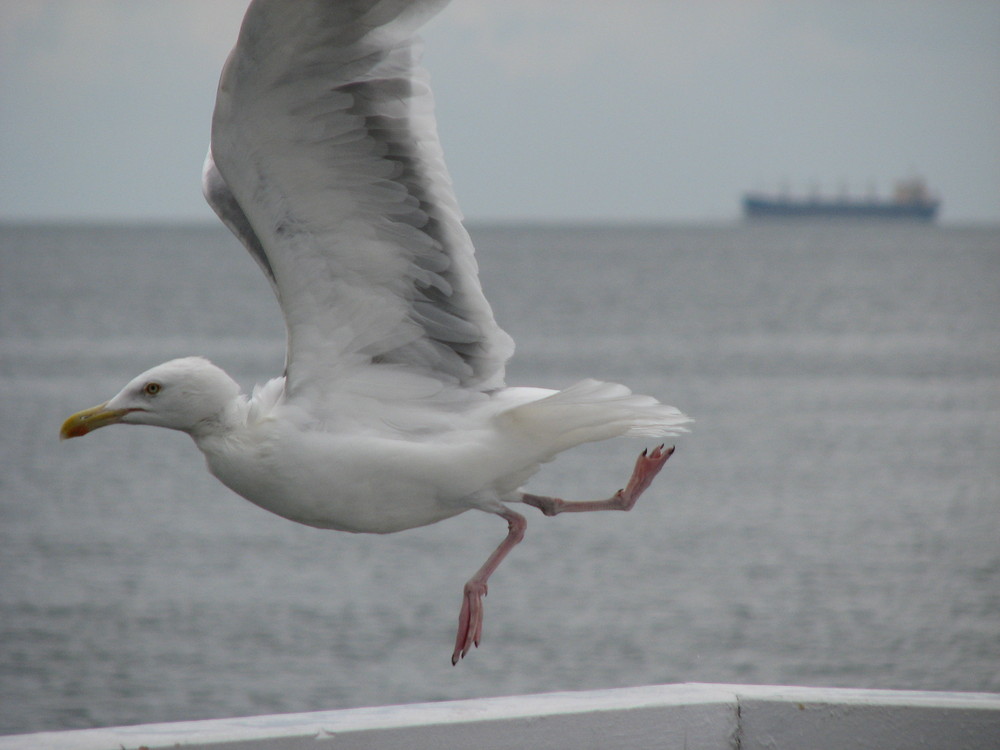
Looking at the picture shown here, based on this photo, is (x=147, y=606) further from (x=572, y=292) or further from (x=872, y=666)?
(x=572, y=292)

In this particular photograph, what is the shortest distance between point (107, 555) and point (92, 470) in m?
8.55

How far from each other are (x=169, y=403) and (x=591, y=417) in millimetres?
1225

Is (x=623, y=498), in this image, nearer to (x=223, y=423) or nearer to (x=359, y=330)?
(x=359, y=330)

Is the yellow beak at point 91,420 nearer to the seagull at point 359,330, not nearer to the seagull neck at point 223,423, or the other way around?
the seagull at point 359,330

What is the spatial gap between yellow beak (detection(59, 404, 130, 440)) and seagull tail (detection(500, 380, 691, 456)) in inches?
44.0

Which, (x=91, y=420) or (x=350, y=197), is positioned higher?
(x=350, y=197)

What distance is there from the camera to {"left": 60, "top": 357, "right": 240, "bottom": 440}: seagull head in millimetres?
4078

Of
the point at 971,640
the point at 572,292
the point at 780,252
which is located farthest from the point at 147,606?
the point at 780,252

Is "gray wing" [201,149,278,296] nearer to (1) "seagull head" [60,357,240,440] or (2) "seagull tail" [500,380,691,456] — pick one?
(1) "seagull head" [60,357,240,440]

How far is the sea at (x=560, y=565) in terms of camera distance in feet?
57.4

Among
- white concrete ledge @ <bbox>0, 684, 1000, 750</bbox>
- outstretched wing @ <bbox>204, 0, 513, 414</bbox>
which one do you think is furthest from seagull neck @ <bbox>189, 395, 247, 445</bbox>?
white concrete ledge @ <bbox>0, 684, 1000, 750</bbox>

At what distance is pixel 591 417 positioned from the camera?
429 cm

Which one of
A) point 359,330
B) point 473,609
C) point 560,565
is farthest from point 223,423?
point 560,565

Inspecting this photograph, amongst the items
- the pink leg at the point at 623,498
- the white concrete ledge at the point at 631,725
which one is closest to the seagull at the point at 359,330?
the pink leg at the point at 623,498
